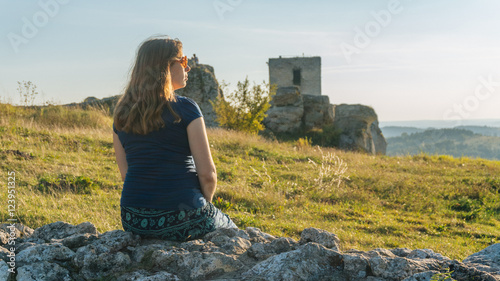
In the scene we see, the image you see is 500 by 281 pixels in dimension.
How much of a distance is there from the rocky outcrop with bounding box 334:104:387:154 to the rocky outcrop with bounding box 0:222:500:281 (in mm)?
21003

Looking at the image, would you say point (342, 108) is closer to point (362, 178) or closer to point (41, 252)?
point (362, 178)

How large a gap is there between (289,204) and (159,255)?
4892mm

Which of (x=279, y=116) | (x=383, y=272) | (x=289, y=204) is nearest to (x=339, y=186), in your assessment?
(x=289, y=204)

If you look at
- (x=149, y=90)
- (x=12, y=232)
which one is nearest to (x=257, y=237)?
(x=149, y=90)

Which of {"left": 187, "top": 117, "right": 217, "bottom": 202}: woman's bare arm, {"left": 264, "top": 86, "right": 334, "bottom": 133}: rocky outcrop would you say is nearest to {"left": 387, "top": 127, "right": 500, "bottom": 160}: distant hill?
{"left": 264, "top": 86, "right": 334, "bottom": 133}: rocky outcrop

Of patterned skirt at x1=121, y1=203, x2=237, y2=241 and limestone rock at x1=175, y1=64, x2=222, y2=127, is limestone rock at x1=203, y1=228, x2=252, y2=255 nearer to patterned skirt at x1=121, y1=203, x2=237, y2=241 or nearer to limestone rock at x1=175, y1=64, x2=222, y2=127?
patterned skirt at x1=121, y1=203, x2=237, y2=241

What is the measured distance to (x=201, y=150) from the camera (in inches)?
114

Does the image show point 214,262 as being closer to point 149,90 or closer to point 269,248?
point 269,248

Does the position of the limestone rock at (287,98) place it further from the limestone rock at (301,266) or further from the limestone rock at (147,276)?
the limestone rock at (147,276)

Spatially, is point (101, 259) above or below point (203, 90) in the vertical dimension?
below

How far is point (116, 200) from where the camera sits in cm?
631

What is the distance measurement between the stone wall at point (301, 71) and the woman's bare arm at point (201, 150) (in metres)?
41.2

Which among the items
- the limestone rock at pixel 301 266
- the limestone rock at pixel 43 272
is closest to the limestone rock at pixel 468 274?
the limestone rock at pixel 301 266

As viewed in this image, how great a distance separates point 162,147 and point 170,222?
60 centimetres
